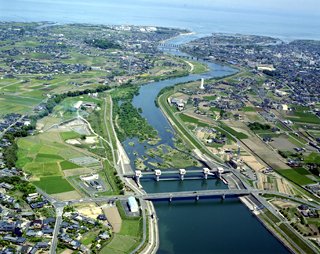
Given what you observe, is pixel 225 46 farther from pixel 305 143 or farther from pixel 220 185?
pixel 220 185

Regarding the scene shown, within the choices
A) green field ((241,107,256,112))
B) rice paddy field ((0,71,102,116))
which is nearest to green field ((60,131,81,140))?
rice paddy field ((0,71,102,116))

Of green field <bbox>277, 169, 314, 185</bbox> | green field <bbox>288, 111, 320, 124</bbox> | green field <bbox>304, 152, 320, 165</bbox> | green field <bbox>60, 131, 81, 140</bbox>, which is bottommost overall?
green field <bbox>277, 169, 314, 185</bbox>

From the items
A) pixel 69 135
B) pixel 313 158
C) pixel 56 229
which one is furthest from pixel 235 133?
pixel 56 229

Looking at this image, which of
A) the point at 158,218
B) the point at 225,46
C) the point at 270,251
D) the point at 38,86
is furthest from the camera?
the point at 225,46

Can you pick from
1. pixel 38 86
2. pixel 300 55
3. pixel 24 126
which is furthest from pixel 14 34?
pixel 300 55

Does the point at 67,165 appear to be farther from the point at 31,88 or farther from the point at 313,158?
the point at 31,88

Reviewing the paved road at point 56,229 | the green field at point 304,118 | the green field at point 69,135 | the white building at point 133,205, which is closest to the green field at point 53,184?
the paved road at point 56,229

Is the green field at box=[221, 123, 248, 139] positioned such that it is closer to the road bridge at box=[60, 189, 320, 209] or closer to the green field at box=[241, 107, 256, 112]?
the green field at box=[241, 107, 256, 112]

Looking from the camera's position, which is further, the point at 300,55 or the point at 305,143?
the point at 300,55
